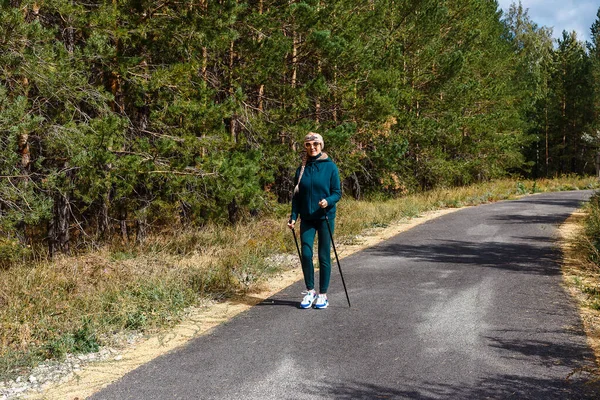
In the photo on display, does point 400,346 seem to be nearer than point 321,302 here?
Yes

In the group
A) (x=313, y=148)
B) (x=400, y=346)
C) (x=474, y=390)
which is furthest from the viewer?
(x=313, y=148)

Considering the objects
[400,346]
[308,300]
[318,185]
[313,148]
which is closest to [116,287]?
[308,300]

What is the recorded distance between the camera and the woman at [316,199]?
260 inches

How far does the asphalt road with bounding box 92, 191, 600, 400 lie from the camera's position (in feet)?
14.1

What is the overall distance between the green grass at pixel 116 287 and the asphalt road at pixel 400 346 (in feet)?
3.17

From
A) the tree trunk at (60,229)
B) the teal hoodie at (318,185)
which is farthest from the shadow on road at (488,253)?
the tree trunk at (60,229)

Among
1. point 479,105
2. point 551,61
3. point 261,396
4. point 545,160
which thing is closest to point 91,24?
point 261,396

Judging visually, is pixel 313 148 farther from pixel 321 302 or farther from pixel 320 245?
pixel 321 302

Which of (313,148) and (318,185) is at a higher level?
(313,148)

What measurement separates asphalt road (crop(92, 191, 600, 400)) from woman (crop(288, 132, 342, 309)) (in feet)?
1.85

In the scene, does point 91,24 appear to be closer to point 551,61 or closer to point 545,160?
point 551,61

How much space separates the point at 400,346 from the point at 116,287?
4.00m

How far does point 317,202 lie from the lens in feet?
21.7

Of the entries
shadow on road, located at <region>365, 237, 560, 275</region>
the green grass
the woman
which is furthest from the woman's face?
shadow on road, located at <region>365, 237, 560, 275</region>
